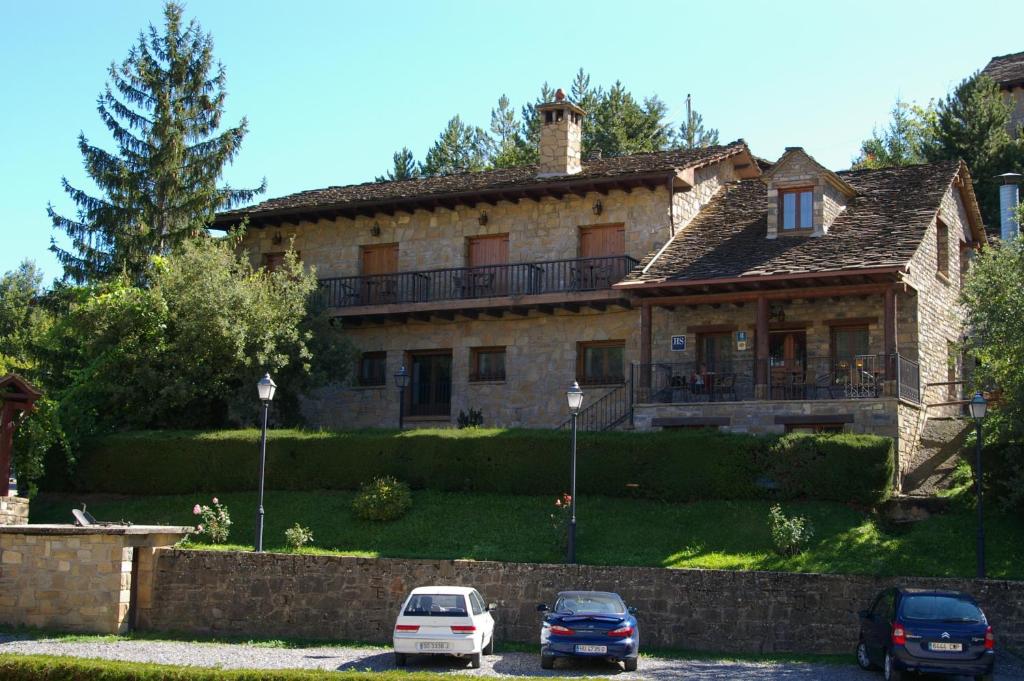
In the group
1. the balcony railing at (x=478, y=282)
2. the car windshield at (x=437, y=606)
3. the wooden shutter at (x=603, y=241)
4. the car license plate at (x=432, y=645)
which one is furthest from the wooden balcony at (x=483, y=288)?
the car license plate at (x=432, y=645)

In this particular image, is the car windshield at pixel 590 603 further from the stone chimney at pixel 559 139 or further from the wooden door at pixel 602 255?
the stone chimney at pixel 559 139

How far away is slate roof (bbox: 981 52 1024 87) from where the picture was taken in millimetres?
55125

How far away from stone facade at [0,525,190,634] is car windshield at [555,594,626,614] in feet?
28.9

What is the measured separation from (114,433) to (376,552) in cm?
1002

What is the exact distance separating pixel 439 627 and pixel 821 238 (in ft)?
52.4

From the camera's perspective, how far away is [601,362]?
3297cm

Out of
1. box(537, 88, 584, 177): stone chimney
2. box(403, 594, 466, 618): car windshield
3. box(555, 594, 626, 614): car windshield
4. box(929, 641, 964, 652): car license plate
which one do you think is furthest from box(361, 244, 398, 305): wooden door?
A: box(929, 641, 964, 652): car license plate

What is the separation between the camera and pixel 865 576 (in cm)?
2066

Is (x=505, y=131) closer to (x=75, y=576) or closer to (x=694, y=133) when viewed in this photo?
(x=694, y=133)

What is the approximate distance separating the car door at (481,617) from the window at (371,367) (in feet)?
51.9

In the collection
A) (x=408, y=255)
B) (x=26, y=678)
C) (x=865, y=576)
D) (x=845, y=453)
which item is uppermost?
(x=408, y=255)

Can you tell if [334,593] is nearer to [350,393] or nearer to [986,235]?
[350,393]

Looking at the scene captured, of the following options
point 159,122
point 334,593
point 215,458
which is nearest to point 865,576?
point 334,593

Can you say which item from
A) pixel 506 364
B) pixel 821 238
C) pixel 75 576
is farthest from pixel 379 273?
pixel 75 576
